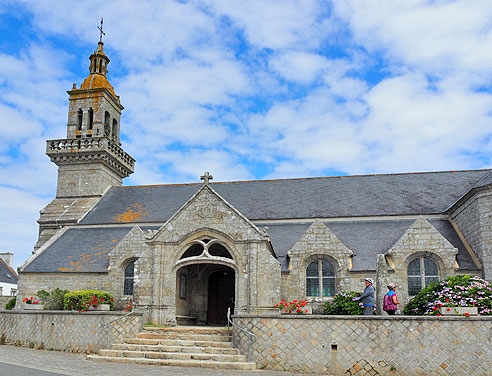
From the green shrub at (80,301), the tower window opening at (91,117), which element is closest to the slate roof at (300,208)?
the green shrub at (80,301)

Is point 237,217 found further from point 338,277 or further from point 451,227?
point 451,227

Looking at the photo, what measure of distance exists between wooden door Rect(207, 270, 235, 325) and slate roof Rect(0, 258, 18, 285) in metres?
33.2

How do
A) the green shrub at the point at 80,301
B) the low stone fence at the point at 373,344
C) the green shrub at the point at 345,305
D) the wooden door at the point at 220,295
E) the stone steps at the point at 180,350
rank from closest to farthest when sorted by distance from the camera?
the low stone fence at the point at 373,344 < the stone steps at the point at 180,350 < the green shrub at the point at 345,305 < the green shrub at the point at 80,301 < the wooden door at the point at 220,295

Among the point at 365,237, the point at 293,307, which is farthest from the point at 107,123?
the point at 293,307

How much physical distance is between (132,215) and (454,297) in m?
18.7

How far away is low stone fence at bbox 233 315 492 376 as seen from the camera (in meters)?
13.0

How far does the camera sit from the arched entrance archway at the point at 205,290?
21625 mm

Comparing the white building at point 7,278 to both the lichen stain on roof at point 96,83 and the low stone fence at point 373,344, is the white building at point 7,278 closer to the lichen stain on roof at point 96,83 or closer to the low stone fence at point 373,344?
the lichen stain on roof at point 96,83

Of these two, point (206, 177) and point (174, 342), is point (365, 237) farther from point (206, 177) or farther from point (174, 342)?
point (174, 342)

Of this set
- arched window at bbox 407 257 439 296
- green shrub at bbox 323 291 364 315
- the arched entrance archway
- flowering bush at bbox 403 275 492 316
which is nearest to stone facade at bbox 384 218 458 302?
arched window at bbox 407 257 439 296

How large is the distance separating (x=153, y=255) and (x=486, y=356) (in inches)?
471

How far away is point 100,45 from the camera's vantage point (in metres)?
36.8

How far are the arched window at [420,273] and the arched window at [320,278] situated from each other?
3286 mm

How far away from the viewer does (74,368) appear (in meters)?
13.2
